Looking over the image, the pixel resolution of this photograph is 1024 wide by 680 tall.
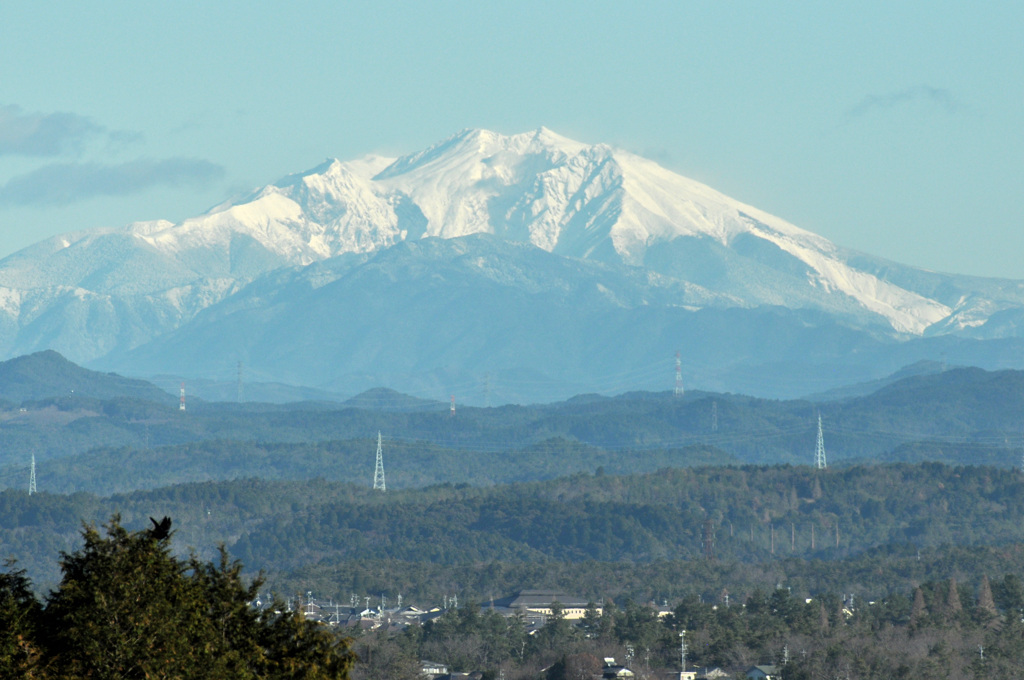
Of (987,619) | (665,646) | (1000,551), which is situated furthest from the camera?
(1000,551)

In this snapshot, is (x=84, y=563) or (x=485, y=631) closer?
(x=84, y=563)

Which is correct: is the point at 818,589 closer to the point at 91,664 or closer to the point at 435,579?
the point at 435,579

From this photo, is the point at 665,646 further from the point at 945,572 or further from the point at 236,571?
the point at 236,571

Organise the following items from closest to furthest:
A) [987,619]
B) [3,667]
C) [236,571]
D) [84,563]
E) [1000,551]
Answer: [3,667] → [84,563] → [236,571] → [987,619] → [1000,551]

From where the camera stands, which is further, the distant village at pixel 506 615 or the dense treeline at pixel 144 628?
the distant village at pixel 506 615

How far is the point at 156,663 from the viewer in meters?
35.1

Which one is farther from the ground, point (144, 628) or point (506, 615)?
point (144, 628)

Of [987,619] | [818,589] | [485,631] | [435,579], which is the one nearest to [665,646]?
[485,631]

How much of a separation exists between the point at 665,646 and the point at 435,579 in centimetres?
7940

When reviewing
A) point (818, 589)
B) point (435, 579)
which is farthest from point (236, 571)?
point (435, 579)

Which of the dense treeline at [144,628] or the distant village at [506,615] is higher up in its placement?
the dense treeline at [144,628]

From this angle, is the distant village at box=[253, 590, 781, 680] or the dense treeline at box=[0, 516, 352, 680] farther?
the distant village at box=[253, 590, 781, 680]

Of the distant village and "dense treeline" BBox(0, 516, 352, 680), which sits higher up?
"dense treeline" BBox(0, 516, 352, 680)

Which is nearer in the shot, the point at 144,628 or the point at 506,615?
the point at 144,628
